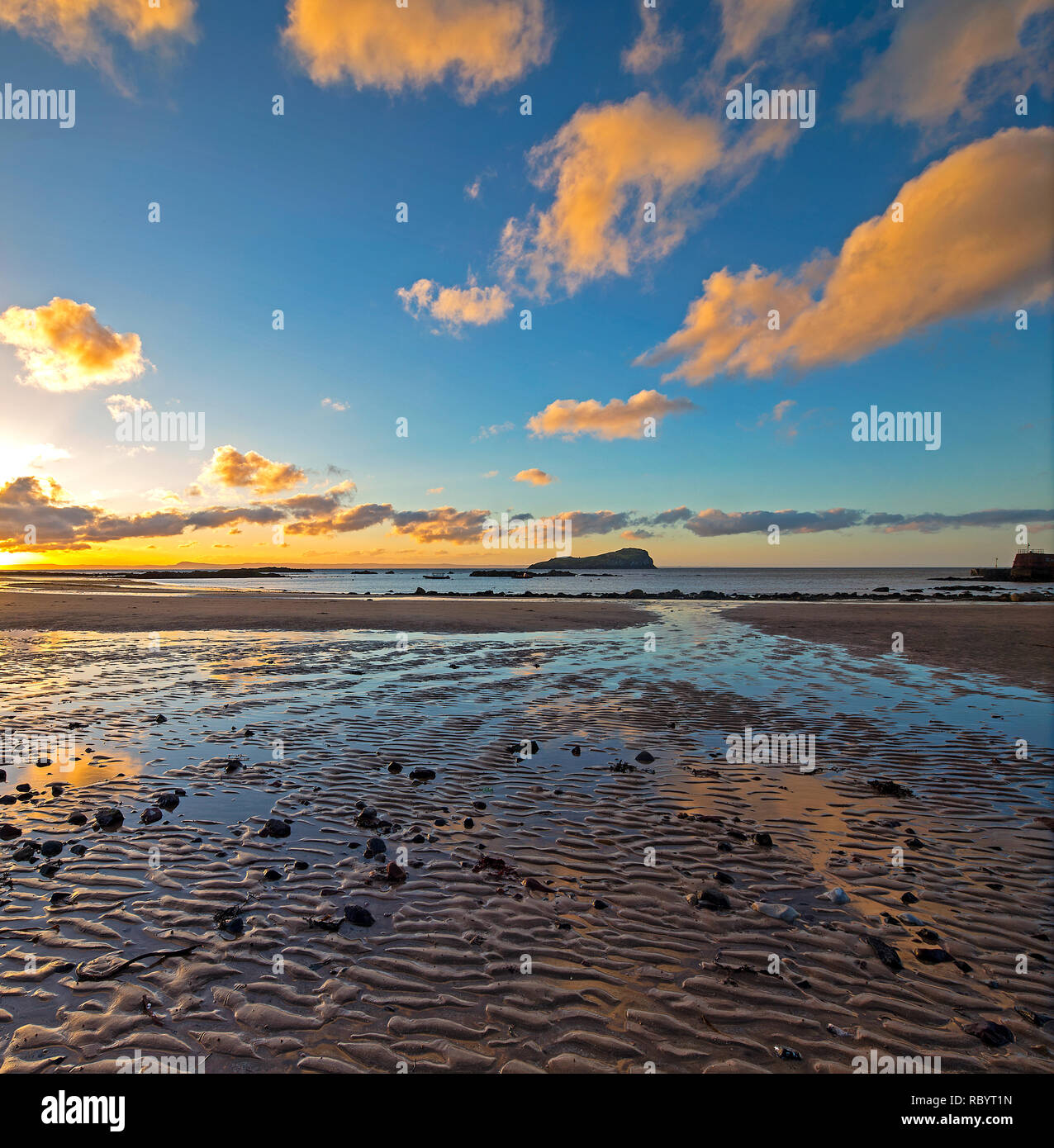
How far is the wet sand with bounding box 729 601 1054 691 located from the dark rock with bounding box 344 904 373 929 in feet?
69.2

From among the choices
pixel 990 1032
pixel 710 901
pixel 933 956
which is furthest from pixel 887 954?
pixel 710 901

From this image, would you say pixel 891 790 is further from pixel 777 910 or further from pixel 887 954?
pixel 887 954

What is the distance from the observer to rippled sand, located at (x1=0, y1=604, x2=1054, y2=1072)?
396 cm

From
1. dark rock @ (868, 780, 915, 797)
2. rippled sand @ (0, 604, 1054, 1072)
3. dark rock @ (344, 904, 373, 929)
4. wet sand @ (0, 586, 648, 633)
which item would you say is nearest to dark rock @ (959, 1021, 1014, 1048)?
rippled sand @ (0, 604, 1054, 1072)

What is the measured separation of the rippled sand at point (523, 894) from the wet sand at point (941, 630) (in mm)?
9730

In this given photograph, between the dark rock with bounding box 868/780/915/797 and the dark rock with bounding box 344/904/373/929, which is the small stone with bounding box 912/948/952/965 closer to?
the dark rock with bounding box 868/780/915/797

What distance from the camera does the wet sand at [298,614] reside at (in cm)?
3328

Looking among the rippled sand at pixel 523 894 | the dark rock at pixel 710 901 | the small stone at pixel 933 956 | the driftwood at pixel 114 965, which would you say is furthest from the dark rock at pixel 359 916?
the small stone at pixel 933 956

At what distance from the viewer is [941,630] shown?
3266cm

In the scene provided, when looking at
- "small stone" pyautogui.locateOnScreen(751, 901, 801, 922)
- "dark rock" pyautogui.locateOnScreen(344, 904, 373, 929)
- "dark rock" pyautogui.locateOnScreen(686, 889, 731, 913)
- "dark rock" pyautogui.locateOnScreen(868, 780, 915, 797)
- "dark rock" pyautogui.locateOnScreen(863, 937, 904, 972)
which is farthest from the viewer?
"dark rock" pyautogui.locateOnScreen(868, 780, 915, 797)

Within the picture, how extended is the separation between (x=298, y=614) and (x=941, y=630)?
4363cm
